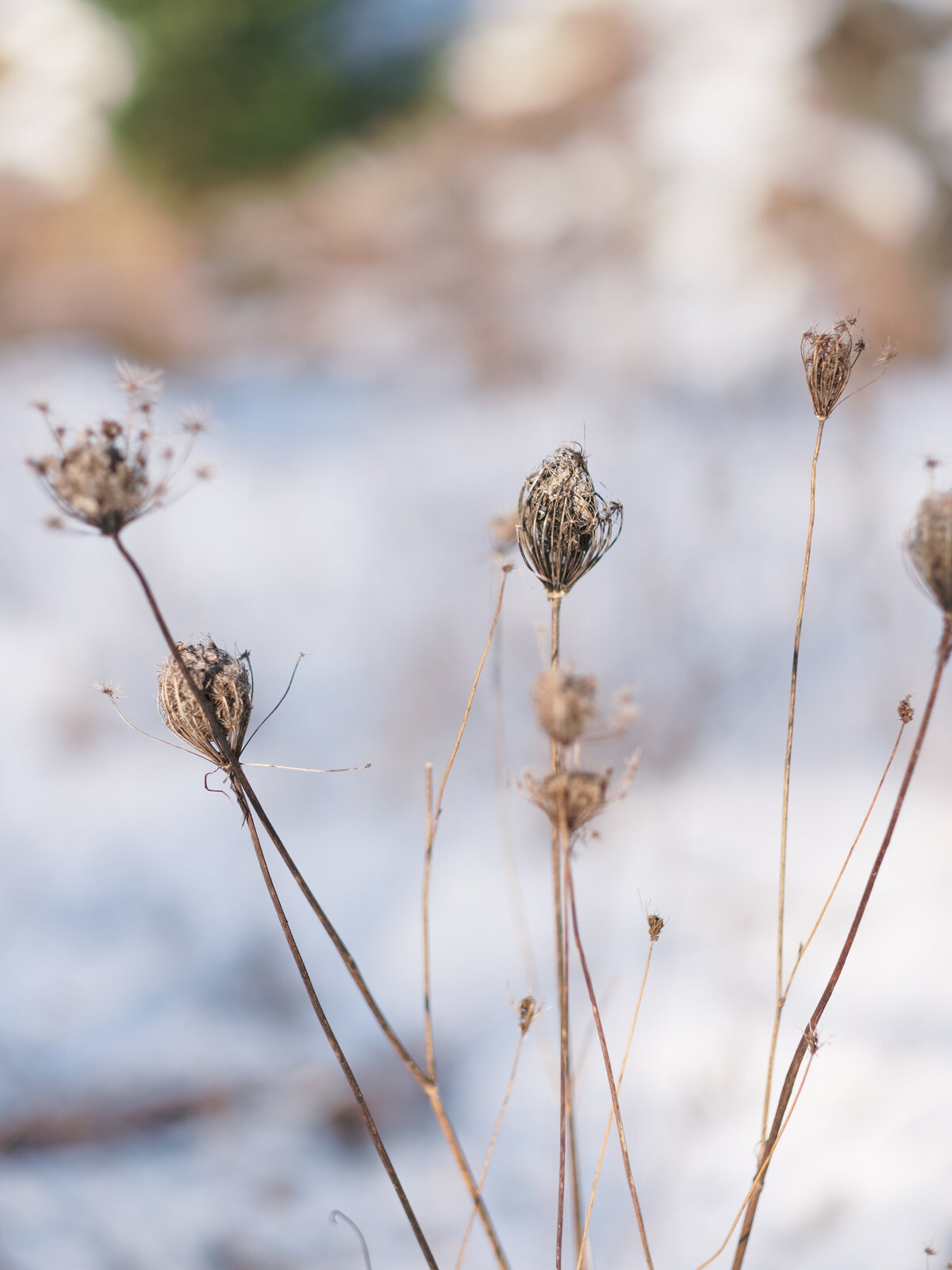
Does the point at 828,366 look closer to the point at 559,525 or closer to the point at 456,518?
the point at 559,525

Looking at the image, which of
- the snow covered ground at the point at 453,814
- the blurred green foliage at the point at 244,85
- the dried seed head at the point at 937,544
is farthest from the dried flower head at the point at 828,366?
the blurred green foliage at the point at 244,85

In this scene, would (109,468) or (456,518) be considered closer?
(109,468)

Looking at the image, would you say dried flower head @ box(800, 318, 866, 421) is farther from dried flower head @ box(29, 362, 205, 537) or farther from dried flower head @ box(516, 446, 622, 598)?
dried flower head @ box(29, 362, 205, 537)

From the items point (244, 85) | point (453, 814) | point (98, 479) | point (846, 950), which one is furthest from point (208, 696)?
point (244, 85)

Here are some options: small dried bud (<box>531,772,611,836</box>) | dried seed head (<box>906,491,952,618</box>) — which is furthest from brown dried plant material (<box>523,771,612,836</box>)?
dried seed head (<box>906,491,952,618</box>)

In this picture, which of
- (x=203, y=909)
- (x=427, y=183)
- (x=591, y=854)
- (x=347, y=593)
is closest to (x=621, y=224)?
(x=427, y=183)

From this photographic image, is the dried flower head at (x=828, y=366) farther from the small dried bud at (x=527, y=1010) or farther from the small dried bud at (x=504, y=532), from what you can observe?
the small dried bud at (x=527, y=1010)
